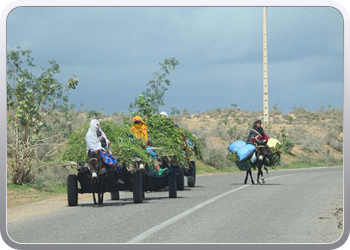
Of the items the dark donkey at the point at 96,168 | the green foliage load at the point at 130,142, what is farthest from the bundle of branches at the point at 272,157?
the dark donkey at the point at 96,168

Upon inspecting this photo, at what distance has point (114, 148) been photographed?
534 inches

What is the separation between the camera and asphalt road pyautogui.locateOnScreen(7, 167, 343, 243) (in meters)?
8.86

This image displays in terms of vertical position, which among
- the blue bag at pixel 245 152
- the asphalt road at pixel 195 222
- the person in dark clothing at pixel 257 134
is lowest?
the asphalt road at pixel 195 222

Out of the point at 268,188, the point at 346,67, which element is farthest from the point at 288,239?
the point at 268,188

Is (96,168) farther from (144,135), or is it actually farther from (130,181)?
(144,135)

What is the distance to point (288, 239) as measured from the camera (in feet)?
28.3

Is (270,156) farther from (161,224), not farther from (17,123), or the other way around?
(161,224)

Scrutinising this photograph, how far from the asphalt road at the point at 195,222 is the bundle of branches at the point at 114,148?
1300 mm

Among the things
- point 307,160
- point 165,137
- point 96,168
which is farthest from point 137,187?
point 307,160

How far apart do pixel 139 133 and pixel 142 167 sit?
1743 mm

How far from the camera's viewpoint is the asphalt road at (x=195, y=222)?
29.1 feet

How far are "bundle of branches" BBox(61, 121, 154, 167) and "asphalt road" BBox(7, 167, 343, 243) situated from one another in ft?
A: 4.26

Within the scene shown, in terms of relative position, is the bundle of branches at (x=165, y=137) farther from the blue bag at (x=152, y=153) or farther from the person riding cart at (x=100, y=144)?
the person riding cart at (x=100, y=144)

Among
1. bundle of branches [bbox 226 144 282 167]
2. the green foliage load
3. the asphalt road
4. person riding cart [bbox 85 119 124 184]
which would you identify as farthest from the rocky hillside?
person riding cart [bbox 85 119 124 184]
